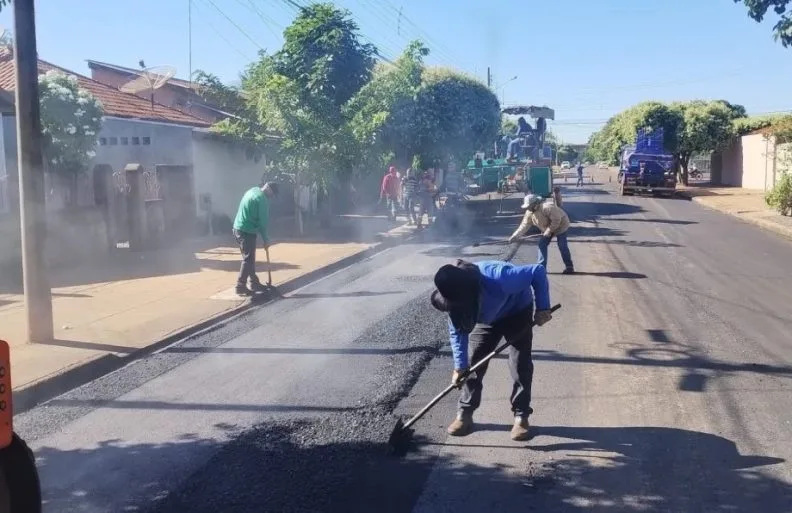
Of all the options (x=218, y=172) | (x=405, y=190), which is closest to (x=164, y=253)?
(x=218, y=172)

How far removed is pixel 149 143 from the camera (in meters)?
18.4

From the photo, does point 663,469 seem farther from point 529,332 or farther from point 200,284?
point 200,284

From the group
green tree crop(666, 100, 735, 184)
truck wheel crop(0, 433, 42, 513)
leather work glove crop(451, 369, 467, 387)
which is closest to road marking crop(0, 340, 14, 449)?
truck wheel crop(0, 433, 42, 513)

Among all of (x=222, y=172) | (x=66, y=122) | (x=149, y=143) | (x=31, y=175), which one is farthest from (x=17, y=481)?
(x=222, y=172)

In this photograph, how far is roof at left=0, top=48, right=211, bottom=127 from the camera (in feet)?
56.9

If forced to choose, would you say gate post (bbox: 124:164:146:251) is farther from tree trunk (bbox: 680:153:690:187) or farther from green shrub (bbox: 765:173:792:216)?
tree trunk (bbox: 680:153:690:187)

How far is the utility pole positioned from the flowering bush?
585cm

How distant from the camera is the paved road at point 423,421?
446cm

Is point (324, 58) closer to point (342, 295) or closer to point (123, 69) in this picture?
point (342, 295)

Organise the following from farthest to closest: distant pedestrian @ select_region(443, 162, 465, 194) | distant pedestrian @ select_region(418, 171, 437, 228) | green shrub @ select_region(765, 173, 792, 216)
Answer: distant pedestrian @ select_region(443, 162, 465, 194) < green shrub @ select_region(765, 173, 792, 216) < distant pedestrian @ select_region(418, 171, 437, 228)

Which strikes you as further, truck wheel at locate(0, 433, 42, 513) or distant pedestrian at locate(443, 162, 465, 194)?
distant pedestrian at locate(443, 162, 465, 194)

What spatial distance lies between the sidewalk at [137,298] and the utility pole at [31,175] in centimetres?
38

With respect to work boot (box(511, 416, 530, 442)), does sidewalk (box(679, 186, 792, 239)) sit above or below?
above

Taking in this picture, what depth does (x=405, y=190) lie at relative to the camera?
21.6 m
